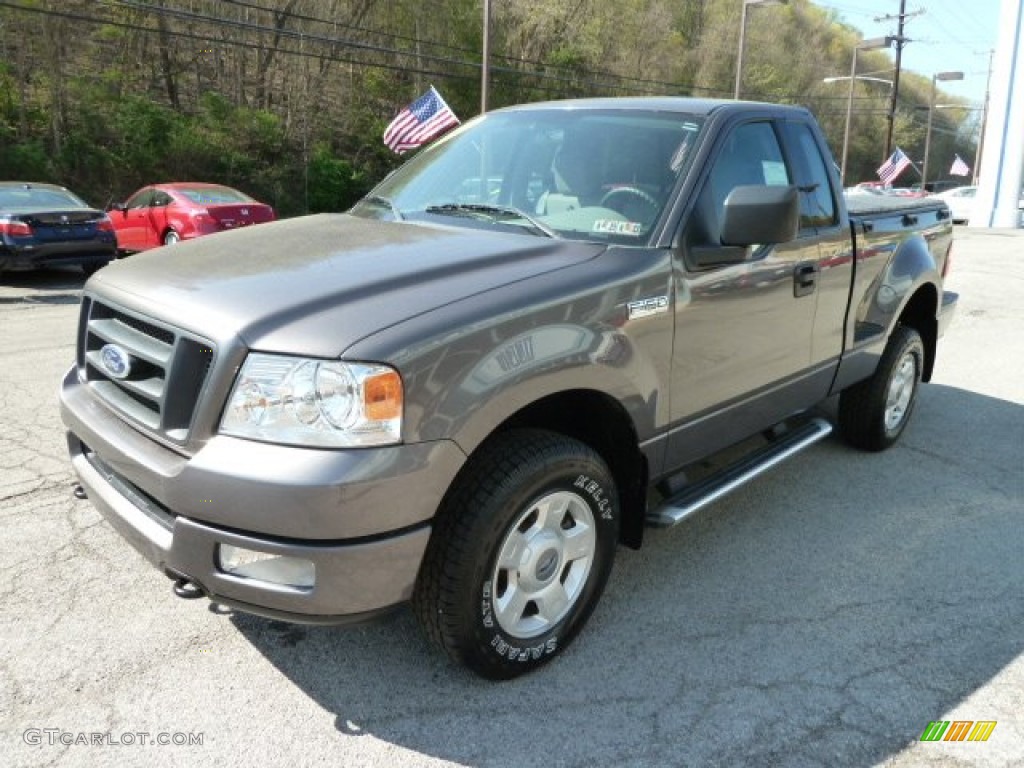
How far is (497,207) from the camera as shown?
11.3 ft

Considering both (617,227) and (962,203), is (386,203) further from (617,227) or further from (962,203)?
(962,203)

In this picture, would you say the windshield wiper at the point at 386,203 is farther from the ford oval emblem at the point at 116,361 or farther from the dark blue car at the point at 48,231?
the dark blue car at the point at 48,231

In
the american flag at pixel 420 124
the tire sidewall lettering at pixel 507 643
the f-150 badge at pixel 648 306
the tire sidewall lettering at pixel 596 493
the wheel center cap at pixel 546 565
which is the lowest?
the tire sidewall lettering at pixel 507 643

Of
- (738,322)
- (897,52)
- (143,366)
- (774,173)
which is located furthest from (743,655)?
(897,52)

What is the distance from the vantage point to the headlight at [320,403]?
2275 millimetres

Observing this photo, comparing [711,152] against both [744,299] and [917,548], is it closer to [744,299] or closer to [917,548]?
[744,299]

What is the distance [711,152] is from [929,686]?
208 centimetres

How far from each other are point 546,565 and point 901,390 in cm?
335

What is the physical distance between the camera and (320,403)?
2.29 meters

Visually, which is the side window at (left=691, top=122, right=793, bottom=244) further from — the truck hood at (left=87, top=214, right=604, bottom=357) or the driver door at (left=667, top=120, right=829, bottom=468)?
the truck hood at (left=87, top=214, right=604, bottom=357)

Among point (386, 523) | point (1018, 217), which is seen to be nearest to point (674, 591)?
point (386, 523)

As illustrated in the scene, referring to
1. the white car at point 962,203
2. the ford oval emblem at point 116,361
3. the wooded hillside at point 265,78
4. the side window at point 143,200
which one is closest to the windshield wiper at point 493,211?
the ford oval emblem at point 116,361

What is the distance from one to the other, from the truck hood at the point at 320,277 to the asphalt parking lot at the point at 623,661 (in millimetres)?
1184

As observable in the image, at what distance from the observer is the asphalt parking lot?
255 centimetres
